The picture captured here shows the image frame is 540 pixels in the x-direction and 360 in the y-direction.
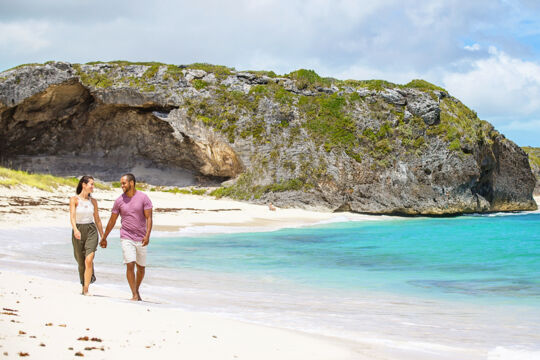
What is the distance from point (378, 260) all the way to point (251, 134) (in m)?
19.2

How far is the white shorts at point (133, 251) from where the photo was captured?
6215 mm

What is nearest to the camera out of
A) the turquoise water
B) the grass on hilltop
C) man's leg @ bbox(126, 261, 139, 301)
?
man's leg @ bbox(126, 261, 139, 301)

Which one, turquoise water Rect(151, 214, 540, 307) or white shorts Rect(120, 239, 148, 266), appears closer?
white shorts Rect(120, 239, 148, 266)

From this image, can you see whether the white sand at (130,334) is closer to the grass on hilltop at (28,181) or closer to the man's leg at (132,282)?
the man's leg at (132,282)

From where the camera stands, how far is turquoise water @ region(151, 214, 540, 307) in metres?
8.64

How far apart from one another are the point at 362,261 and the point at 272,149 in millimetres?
18670

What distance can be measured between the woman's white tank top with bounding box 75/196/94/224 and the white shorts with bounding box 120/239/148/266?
505 millimetres

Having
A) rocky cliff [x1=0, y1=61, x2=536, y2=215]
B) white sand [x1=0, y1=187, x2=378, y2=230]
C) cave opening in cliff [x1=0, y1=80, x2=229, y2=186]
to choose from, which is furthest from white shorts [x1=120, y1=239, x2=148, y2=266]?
cave opening in cliff [x1=0, y1=80, x2=229, y2=186]

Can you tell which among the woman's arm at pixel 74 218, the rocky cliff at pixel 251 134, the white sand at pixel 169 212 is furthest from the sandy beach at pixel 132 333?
the rocky cliff at pixel 251 134

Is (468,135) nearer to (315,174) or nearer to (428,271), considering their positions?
(315,174)

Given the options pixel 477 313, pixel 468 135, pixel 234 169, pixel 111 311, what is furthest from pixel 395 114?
pixel 111 311

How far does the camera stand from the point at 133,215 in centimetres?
621

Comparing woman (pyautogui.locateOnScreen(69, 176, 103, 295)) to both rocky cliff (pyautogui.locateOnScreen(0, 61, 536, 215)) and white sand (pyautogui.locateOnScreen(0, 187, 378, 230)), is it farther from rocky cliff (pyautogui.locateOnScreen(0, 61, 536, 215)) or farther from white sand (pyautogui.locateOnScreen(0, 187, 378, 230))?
rocky cliff (pyautogui.locateOnScreen(0, 61, 536, 215))

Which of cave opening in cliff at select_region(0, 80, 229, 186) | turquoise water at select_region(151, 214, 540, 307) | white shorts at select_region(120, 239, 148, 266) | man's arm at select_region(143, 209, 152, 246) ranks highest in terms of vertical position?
cave opening in cliff at select_region(0, 80, 229, 186)
